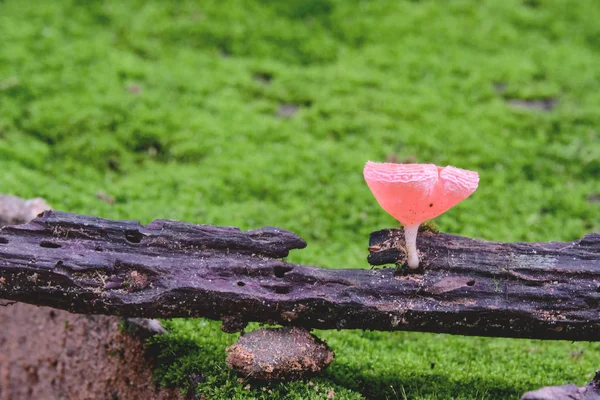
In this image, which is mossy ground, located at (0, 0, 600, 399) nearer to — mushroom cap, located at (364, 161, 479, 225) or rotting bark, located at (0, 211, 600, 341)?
rotting bark, located at (0, 211, 600, 341)

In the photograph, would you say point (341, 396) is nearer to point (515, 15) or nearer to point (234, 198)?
point (234, 198)

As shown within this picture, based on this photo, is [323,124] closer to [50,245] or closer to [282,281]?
[282,281]

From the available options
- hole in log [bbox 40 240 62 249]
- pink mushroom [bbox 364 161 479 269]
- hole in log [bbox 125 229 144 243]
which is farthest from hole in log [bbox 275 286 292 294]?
hole in log [bbox 40 240 62 249]

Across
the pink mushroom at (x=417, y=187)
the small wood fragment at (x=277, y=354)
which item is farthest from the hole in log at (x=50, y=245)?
the pink mushroom at (x=417, y=187)

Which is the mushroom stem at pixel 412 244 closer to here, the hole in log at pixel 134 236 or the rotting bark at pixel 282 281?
the rotting bark at pixel 282 281

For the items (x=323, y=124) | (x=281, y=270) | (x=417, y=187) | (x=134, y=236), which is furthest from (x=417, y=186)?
(x=323, y=124)

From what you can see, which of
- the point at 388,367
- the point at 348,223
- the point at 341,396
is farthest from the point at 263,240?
the point at 348,223
